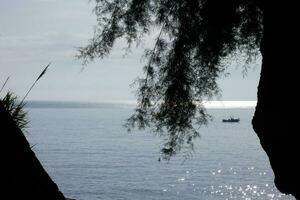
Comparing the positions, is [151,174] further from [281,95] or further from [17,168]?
[17,168]

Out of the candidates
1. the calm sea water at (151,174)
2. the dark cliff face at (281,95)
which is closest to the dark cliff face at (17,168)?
the dark cliff face at (281,95)

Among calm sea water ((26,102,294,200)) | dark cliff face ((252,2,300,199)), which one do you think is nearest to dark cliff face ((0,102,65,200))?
dark cliff face ((252,2,300,199))

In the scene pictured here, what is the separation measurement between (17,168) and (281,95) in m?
2.52

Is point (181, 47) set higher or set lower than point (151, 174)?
higher

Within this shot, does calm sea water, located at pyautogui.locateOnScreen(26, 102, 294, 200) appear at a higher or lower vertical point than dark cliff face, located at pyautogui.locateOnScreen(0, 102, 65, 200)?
lower

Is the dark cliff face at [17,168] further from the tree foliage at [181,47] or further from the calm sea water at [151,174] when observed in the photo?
the calm sea water at [151,174]

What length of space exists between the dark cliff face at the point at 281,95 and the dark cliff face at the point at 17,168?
237cm

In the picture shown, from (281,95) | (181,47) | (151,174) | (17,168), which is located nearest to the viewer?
(17,168)

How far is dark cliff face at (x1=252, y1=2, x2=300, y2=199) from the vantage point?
3.49 metres

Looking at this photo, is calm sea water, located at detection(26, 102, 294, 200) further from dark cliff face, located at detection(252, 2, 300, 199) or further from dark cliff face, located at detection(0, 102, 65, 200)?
dark cliff face, located at detection(0, 102, 65, 200)

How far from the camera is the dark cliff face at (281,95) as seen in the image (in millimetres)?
3488

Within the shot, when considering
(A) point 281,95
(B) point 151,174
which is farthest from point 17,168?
(B) point 151,174

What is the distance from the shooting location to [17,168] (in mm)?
1580

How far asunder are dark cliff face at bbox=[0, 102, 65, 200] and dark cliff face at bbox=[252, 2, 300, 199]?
93.2 inches
